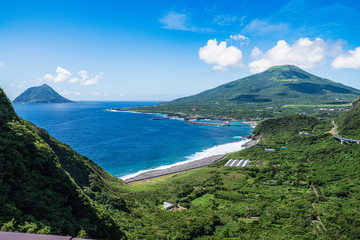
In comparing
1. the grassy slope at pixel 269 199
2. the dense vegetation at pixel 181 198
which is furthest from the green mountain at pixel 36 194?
the grassy slope at pixel 269 199

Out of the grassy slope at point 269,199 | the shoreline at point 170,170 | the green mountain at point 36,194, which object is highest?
the green mountain at point 36,194

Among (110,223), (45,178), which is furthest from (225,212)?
(45,178)

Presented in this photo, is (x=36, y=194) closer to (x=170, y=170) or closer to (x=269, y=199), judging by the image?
(x=269, y=199)

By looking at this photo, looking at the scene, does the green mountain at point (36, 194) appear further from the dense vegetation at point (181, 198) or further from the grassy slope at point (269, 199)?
the grassy slope at point (269, 199)

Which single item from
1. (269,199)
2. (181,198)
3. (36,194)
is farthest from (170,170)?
(36,194)

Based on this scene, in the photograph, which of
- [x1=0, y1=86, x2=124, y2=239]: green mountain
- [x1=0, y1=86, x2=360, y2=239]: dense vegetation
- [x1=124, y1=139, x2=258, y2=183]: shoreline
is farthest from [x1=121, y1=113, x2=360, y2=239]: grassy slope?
[x1=0, y1=86, x2=124, y2=239]: green mountain

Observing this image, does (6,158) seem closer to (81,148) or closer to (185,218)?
(185,218)

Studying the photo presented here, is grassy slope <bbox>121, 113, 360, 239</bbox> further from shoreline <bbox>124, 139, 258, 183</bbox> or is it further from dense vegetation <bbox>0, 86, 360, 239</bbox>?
shoreline <bbox>124, 139, 258, 183</bbox>
